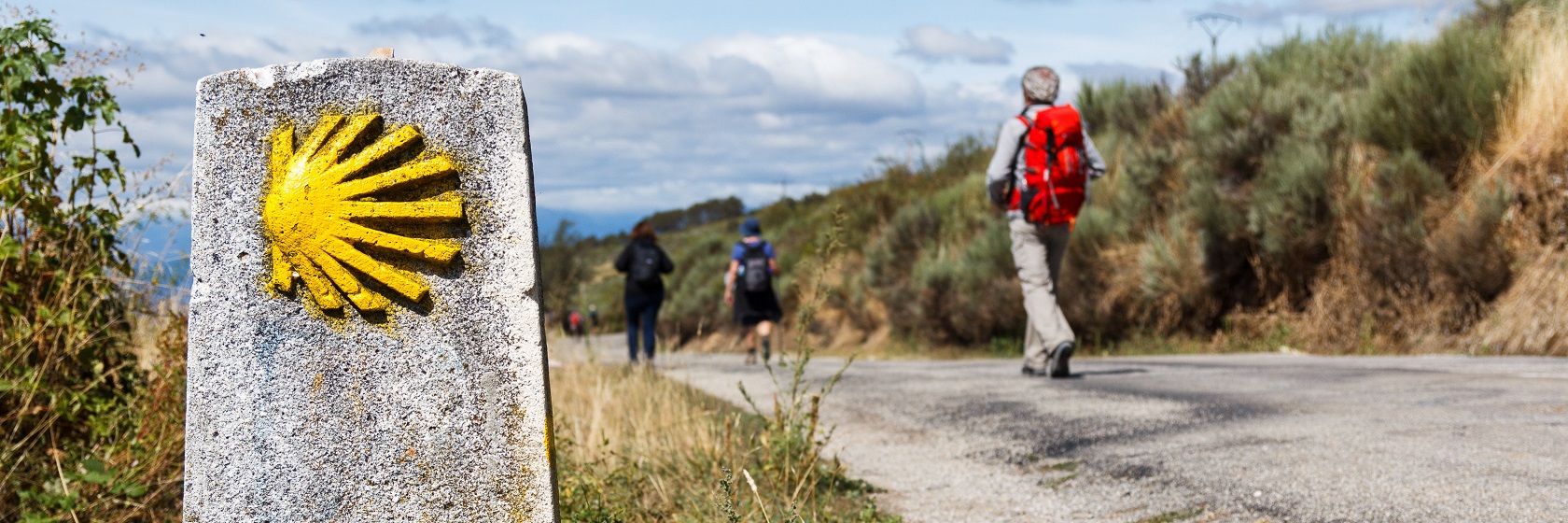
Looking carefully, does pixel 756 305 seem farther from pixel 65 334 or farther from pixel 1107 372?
pixel 65 334

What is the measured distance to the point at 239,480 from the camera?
2688mm

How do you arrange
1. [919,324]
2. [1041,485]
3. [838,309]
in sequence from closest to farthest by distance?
[1041,485]
[919,324]
[838,309]

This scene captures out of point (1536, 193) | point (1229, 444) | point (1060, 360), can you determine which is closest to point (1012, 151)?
point (1060, 360)

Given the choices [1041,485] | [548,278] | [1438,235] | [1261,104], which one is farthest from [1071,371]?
[548,278]

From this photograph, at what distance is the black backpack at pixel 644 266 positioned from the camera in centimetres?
1124

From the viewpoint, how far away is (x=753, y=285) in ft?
40.7

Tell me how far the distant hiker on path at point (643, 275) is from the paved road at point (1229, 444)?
3938 millimetres

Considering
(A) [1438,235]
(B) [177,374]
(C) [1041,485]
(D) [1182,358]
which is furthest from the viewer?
(D) [1182,358]

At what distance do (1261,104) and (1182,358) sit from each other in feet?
11.1

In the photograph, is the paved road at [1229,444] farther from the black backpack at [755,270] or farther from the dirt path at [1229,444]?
the black backpack at [755,270]

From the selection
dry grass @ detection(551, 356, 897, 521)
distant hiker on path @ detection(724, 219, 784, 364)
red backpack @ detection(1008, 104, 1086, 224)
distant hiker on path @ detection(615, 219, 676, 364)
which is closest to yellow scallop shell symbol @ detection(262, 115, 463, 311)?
dry grass @ detection(551, 356, 897, 521)

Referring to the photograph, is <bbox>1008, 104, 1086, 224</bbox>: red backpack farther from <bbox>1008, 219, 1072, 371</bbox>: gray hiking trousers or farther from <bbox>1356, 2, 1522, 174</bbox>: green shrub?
<bbox>1356, 2, 1522, 174</bbox>: green shrub

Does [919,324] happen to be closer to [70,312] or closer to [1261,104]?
[1261,104]

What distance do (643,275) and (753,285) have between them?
152cm
